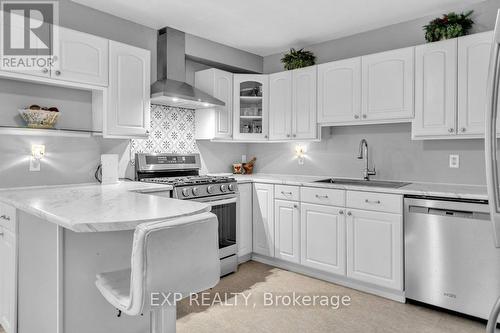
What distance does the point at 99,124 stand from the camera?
2926mm

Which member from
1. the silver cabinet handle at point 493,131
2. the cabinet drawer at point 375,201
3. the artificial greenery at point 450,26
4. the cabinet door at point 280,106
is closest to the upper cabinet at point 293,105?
the cabinet door at point 280,106

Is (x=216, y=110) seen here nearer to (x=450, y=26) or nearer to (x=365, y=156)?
(x=365, y=156)

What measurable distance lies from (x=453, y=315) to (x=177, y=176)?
9.31 ft

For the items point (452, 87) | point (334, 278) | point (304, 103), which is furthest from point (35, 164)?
point (452, 87)

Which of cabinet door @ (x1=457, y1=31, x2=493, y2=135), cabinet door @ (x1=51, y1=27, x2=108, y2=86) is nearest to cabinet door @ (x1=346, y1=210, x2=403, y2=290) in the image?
cabinet door @ (x1=457, y1=31, x2=493, y2=135)

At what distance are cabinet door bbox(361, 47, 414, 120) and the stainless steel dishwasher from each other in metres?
0.88

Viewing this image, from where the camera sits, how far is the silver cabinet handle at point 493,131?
2.16 ft

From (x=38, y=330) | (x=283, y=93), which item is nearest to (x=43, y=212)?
(x=38, y=330)

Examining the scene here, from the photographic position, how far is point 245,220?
3.73 metres

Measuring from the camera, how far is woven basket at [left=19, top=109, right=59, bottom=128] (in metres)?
2.45

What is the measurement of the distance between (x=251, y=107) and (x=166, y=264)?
10.2ft

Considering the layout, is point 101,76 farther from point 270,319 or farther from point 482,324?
point 482,324

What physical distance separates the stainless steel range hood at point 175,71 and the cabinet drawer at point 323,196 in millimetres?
1382

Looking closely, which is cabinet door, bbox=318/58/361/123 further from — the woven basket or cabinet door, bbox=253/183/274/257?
the woven basket
